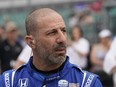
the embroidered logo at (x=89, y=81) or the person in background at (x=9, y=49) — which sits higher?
the embroidered logo at (x=89, y=81)

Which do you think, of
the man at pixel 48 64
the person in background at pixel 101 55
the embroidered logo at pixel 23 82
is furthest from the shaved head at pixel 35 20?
the person in background at pixel 101 55

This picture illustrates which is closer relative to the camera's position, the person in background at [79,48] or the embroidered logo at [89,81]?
the embroidered logo at [89,81]

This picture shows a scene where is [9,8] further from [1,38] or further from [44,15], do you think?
[44,15]

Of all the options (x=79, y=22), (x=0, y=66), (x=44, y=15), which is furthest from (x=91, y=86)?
(x=79, y=22)

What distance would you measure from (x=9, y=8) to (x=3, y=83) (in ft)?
33.0

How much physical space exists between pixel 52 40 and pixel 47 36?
0.06 m

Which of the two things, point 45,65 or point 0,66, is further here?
point 0,66

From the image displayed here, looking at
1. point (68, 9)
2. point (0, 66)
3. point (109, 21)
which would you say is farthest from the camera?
point (68, 9)

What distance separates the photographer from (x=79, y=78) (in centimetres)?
411

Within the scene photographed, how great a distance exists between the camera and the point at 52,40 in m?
4.08

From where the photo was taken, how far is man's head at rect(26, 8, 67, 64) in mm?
4059

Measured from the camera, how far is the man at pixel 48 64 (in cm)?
407

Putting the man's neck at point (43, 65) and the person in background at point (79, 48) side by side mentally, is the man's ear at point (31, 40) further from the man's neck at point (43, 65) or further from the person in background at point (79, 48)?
the person in background at point (79, 48)

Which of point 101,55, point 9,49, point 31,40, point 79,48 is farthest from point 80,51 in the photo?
point 31,40
